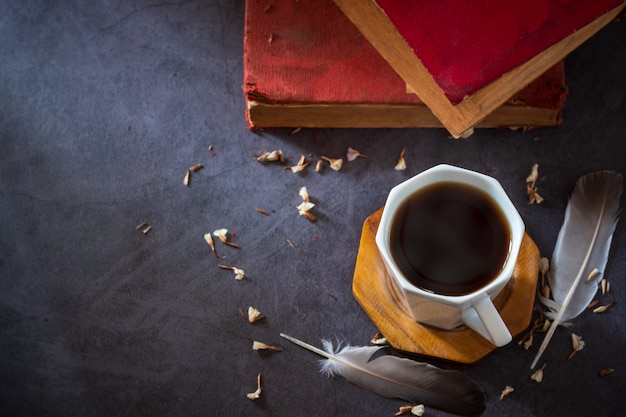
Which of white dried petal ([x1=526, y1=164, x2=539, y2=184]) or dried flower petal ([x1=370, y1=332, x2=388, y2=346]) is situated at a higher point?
dried flower petal ([x1=370, y1=332, x2=388, y2=346])

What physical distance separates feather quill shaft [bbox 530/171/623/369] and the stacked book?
0.16 meters

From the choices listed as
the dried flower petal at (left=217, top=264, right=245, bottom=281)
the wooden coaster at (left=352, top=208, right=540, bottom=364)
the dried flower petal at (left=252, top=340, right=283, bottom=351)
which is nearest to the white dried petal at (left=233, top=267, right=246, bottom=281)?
the dried flower petal at (left=217, top=264, right=245, bottom=281)

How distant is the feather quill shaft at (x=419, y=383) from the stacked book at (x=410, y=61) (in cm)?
37

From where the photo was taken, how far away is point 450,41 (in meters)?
0.99

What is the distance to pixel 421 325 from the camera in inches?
38.7

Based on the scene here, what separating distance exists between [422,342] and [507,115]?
0.43m

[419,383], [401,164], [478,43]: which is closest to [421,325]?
[419,383]

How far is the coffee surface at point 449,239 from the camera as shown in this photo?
861 millimetres

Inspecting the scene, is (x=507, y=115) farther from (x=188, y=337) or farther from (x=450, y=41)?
(x=188, y=337)

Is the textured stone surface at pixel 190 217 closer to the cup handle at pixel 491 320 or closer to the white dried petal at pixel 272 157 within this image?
the white dried petal at pixel 272 157

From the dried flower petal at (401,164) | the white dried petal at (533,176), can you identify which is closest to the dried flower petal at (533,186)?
the white dried petal at (533,176)

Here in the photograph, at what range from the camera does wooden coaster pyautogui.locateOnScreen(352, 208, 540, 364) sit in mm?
970

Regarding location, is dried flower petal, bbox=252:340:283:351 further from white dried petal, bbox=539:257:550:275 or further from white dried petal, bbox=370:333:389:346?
white dried petal, bbox=539:257:550:275

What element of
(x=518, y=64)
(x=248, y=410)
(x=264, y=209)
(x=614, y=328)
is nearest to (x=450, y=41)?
(x=518, y=64)
